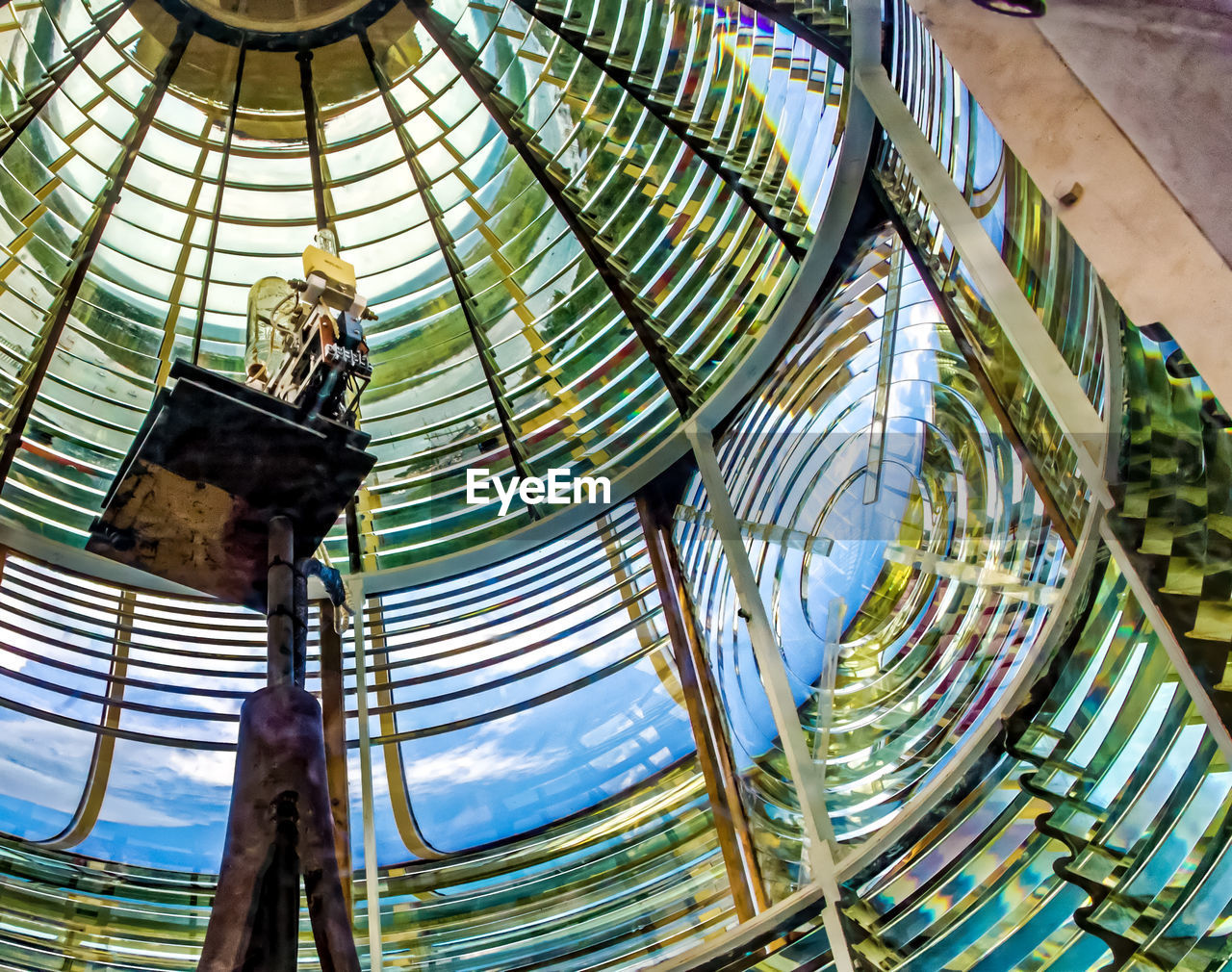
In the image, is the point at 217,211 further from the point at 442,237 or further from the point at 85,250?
the point at 442,237

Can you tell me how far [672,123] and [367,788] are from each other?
280 cm

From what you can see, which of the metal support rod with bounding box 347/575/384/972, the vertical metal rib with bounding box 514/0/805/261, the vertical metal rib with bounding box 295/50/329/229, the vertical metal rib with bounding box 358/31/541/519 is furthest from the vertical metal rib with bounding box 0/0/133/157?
the metal support rod with bounding box 347/575/384/972

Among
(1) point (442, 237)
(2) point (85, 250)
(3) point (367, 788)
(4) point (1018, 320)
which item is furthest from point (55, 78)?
(4) point (1018, 320)

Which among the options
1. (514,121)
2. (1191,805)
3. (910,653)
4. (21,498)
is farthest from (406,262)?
(1191,805)

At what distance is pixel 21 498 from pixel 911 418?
3.51 metres

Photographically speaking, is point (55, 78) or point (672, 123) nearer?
point (672, 123)

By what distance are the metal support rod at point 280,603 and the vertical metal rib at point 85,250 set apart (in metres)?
2.28

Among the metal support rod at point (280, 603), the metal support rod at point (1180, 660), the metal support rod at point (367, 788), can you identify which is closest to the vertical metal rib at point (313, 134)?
the metal support rod at point (367, 788)

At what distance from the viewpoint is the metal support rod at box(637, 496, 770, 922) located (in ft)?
11.7

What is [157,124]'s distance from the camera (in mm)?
4551

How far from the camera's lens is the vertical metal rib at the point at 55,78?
13.8 feet

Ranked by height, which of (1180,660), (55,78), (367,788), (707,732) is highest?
(55,78)

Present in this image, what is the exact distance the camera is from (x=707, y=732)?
4.07 m

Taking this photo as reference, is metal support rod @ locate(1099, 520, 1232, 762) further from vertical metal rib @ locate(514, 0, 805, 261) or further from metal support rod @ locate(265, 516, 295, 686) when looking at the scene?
vertical metal rib @ locate(514, 0, 805, 261)
